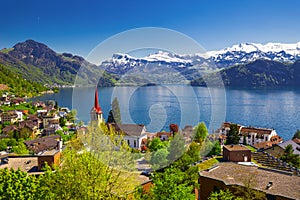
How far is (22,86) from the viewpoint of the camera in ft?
286

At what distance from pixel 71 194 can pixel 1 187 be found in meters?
2.51

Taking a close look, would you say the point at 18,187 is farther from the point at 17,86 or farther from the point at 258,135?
the point at 17,86

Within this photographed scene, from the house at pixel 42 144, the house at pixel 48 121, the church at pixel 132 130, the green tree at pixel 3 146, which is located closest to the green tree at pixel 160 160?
the church at pixel 132 130

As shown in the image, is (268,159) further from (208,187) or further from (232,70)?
(232,70)

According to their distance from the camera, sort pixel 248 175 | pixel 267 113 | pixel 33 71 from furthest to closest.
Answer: pixel 33 71 → pixel 267 113 → pixel 248 175

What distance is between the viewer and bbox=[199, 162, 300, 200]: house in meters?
8.54

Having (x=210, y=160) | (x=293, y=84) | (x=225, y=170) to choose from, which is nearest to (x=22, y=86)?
(x=210, y=160)

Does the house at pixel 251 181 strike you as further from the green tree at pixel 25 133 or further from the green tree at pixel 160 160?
the green tree at pixel 25 133

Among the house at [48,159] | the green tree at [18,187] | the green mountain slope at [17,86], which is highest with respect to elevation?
the green mountain slope at [17,86]

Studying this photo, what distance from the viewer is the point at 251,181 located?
8.89 metres

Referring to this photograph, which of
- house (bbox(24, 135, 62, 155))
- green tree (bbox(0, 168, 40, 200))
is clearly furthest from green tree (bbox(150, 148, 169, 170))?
house (bbox(24, 135, 62, 155))

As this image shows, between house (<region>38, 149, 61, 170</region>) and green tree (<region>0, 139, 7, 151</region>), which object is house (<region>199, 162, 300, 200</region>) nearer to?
house (<region>38, 149, 61, 170</region>)

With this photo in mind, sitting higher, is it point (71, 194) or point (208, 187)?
point (71, 194)

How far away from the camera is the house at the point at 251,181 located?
854 centimetres
